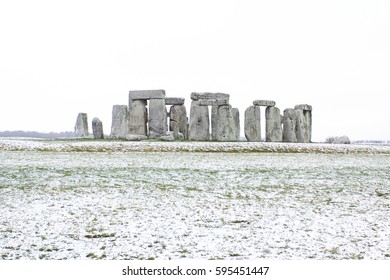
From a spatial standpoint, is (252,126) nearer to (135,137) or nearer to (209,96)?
(209,96)

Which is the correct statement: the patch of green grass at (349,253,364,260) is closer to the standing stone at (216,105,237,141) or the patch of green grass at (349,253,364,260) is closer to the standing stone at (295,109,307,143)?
the standing stone at (216,105,237,141)

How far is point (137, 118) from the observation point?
29547 millimetres

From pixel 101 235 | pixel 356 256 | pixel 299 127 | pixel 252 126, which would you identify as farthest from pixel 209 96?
pixel 356 256

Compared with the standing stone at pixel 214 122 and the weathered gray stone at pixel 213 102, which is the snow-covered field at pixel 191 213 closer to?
the weathered gray stone at pixel 213 102

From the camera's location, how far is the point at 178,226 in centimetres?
684

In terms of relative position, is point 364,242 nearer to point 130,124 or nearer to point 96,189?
point 96,189

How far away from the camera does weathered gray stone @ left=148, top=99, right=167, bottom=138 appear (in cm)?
2861

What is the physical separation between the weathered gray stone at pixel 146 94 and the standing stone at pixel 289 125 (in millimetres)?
8784

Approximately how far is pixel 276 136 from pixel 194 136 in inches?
223

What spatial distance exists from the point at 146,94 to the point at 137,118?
66.1 inches

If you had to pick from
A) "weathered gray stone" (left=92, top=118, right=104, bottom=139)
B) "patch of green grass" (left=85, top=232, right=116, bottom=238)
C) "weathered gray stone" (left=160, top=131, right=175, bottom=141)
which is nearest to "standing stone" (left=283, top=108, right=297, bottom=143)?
"weathered gray stone" (left=160, top=131, right=175, bottom=141)

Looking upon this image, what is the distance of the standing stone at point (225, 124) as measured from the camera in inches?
1144

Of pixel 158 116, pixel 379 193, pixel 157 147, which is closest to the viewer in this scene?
pixel 379 193

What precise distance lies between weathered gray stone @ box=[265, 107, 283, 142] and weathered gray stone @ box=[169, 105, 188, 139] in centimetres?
541
